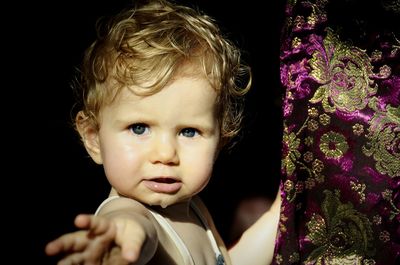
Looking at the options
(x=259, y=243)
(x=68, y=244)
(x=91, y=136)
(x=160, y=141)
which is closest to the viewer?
(x=68, y=244)

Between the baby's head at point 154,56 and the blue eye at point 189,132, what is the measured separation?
0.07m

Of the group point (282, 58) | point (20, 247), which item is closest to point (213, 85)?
point (282, 58)

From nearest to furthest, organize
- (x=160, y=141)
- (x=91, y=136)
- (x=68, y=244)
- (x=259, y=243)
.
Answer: (x=68, y=244)
(x=160, y=141)
(x=91, y=136)
(x=259, y=243)

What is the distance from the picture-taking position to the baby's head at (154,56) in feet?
3.74

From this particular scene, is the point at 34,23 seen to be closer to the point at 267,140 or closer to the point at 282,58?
the point at 282,58

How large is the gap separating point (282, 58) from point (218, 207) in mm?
593

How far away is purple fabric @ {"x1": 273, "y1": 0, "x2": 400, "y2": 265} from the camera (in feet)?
4.09

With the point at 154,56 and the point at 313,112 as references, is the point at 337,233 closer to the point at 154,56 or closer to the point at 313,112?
the point at 313,112

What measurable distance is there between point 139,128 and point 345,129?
428mm

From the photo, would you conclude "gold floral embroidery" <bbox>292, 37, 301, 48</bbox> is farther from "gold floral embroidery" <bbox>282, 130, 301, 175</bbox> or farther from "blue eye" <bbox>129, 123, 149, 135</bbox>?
"blue eye" <bbox>129, 123, 149, 135</bbox>

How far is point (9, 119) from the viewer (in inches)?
57.9

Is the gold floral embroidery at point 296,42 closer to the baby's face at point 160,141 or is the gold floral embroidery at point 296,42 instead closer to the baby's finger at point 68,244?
the baby's face at point 160,141

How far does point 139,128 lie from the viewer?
1.14 meters

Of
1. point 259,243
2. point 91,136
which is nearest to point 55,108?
point 91,136
